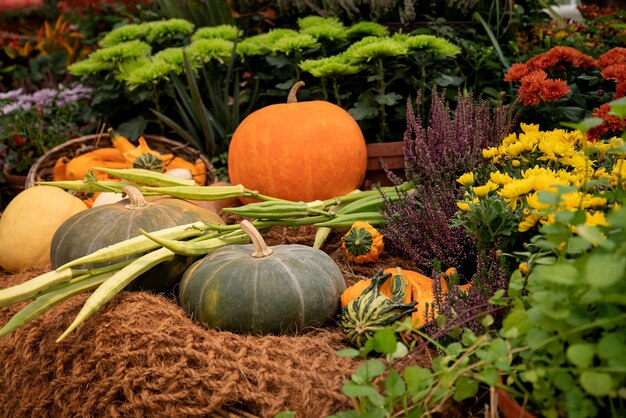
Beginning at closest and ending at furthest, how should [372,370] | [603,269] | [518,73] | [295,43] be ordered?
[603,269] < [372,370] < [518,73] < [295,43]

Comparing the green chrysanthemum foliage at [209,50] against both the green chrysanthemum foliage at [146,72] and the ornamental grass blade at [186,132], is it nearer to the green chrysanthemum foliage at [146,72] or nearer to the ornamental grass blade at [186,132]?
the green chrysanthemum foliage at [146,72]

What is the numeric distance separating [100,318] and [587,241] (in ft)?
3.96

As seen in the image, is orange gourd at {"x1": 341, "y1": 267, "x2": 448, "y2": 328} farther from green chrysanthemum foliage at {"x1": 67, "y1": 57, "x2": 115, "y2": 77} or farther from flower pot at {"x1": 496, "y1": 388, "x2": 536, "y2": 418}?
green chrysanthemum foliage at {"x1": 67, "y1": 57, "x2": 115, "y2": 77}

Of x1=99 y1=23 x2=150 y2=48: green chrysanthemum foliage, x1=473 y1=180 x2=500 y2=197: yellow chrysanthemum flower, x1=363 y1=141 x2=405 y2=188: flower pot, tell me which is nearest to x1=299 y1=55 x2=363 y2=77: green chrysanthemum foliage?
x1=363 y1=141 x2=405 y2=188: flower pot

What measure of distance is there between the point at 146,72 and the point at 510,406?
2350 mm

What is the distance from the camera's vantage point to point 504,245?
153 centimetres

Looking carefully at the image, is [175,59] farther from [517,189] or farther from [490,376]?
[490,376]

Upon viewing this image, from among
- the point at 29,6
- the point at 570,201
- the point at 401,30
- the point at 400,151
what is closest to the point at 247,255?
the point at 570,201

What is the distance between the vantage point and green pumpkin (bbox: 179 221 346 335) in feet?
5.12

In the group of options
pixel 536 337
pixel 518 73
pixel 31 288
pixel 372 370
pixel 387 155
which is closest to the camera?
pixel 536 337

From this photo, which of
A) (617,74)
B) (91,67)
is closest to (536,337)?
(617,74)

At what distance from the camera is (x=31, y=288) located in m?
1.55

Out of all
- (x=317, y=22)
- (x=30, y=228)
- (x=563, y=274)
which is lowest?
(x=30, y=228)

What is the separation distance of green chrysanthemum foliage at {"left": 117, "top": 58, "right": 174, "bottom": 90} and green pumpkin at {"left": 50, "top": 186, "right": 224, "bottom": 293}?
1040mm
